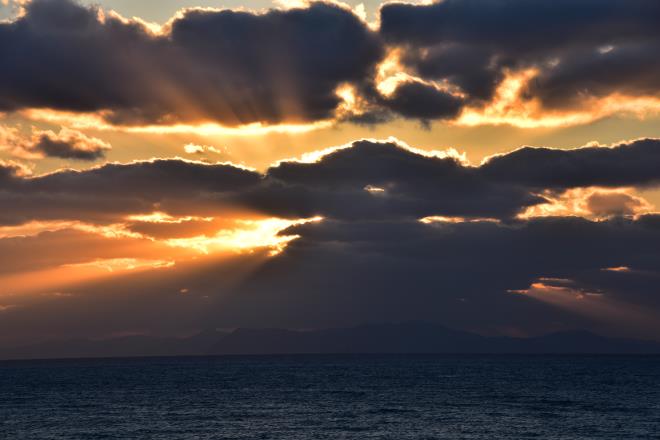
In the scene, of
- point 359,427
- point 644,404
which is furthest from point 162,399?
point 644,404

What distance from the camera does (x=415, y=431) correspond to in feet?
372

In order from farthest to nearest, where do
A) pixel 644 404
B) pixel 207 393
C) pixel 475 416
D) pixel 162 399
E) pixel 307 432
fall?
pixel 207 393
pixel 162 399
pixel 644 404
pixel 475 416
pixel 307 432

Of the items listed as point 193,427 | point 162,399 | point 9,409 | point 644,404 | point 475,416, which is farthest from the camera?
point 162,399

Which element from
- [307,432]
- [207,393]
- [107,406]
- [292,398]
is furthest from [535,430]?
[207,393]

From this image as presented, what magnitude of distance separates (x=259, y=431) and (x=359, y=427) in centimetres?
1525

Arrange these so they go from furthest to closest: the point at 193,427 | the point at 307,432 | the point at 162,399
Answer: the point at 162,399 < the point at 193,427 < the point at 307,432

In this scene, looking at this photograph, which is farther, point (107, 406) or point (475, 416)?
point (107, 406)

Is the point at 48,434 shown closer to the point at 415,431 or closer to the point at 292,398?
the point at 415,431

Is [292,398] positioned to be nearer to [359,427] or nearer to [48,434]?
[359,427]

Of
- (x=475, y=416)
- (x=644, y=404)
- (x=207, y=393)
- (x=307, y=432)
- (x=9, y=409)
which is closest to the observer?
(x=307, y=432)

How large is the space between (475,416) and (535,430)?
18.8 m

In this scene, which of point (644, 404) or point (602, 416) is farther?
point (644, 404)

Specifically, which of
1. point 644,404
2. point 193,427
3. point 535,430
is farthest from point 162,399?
point 644,404

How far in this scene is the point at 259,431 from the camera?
11256 centimetres
